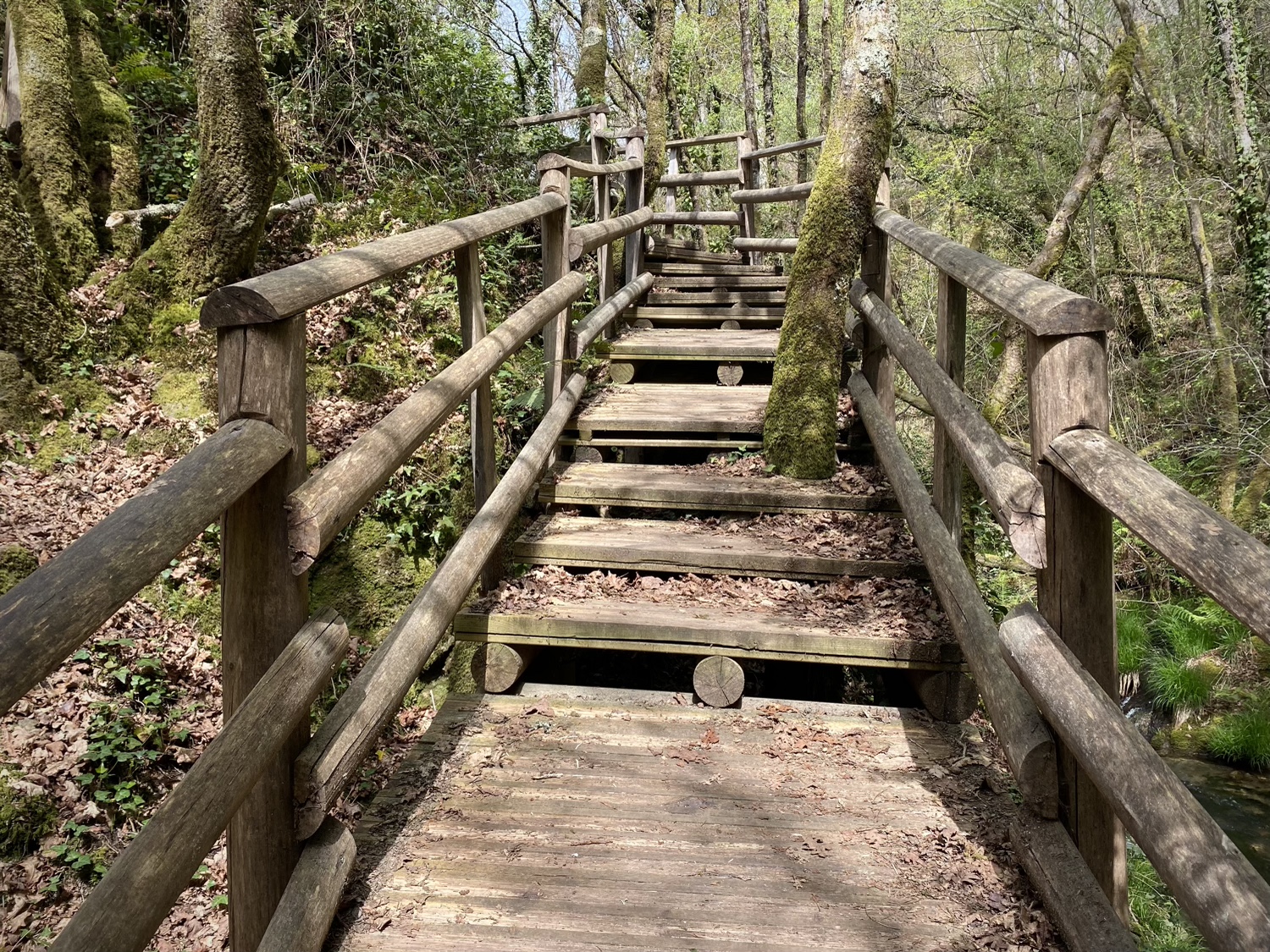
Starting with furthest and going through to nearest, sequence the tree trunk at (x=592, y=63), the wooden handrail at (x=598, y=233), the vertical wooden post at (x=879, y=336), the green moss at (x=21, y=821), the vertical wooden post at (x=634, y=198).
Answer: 1. the tree trunk at (x=592, y=63)
2. the vertical wooden post at (x=634, y=198)
3. the wooden handrail at (x=598, y=233)
4. the vertical wooden post at (x=879, y=336)
5. the green moss at (x=21, y=821)

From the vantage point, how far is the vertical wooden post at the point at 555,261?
16.7 ft

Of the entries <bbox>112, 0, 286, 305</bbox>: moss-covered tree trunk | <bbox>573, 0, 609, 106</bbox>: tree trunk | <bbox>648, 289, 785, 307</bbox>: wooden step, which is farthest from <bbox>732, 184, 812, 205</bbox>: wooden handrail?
<bbox>112, 0, 286, 305</bbox>: moss-covered tree trunk

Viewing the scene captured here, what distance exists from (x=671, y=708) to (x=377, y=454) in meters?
1.57

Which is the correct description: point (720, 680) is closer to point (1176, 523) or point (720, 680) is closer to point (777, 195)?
point (1176, 523)

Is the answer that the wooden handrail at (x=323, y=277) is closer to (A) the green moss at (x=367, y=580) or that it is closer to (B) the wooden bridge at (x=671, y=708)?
(B) the wooden bridge at (x=671, y=708)

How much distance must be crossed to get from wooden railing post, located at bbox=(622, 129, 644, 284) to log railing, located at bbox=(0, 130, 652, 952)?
578 cm

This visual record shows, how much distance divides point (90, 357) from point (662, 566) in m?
4.11

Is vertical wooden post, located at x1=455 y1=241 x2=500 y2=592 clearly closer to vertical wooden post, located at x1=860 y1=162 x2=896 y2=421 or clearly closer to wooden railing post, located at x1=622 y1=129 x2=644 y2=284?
vertical wooden post, located at x1=860 y1=162 x2=896 y2=421

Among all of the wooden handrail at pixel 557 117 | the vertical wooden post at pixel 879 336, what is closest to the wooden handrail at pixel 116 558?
the vertical wooden post at pixel 879 336

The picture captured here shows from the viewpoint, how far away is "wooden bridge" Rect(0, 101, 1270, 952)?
1.72 meters

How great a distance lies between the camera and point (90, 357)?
5883mm

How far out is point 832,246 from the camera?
5.10m

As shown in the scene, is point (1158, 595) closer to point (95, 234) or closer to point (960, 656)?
point (960, 656)

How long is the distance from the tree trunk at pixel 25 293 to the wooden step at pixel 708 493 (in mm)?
3335
